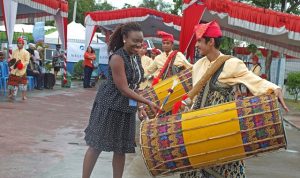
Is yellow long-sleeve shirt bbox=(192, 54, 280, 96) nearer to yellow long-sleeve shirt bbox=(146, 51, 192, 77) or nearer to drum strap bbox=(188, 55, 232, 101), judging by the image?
drum strap bbox=(188, 55, 232, 101)

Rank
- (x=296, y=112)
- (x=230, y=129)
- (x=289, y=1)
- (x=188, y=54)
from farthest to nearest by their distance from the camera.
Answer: (x=289, y=1) < (x=296, y=112) < (x=188, y=54) < (x=230, y=129)

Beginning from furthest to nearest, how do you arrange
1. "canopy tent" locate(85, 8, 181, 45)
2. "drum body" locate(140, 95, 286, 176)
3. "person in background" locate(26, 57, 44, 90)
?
1. "canopy tent" locate(85, 8, 181, 45)
2. "person in background" locate(26, 57, 44, 90)
3. "drum body" locate(140, 95, 286, 176)

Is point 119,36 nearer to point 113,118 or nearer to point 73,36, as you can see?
point 113,118

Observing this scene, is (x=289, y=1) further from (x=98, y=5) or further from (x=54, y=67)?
(x=98, y=5)

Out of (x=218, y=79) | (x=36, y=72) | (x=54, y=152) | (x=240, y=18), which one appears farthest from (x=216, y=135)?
(x=36, y=72)

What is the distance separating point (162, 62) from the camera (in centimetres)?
861

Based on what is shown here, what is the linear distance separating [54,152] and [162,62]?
7.55ft

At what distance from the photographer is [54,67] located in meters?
22.0

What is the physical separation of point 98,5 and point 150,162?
247 feet

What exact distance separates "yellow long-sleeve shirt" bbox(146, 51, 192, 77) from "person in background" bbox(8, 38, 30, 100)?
5.51 metres

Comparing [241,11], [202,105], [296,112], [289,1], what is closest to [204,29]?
[202,105]

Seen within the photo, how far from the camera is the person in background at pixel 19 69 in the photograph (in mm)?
13688

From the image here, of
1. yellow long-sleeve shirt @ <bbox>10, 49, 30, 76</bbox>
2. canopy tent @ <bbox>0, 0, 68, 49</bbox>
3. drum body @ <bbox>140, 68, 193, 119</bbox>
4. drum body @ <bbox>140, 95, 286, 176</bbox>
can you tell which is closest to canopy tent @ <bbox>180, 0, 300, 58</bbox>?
yellow long-sleeve shirt @ <bbox>10, 49, 30, 76</bbox>

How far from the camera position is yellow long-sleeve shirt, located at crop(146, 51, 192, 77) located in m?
8.05
